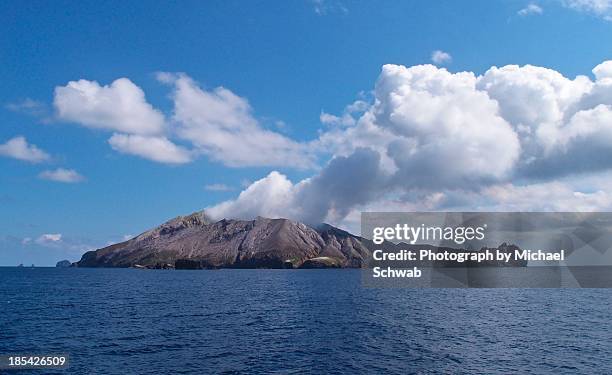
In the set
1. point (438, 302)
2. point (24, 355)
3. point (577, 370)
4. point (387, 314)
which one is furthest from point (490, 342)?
point (24, 355)

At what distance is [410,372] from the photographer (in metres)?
50.6

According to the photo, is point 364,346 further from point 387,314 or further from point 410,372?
point 387,314

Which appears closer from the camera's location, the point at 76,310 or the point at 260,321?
the point at 260,321

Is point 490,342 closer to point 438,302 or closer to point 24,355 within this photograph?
point 438,302

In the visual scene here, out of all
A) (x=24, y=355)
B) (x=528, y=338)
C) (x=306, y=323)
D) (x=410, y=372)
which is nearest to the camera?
(x=410, y=372)

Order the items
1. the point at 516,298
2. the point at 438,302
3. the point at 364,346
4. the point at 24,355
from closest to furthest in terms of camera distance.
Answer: the point at 24,355, the point at 364,346, the point at 438,302, the point at 516,298

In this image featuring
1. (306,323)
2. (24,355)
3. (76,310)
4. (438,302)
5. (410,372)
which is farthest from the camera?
(438,302)

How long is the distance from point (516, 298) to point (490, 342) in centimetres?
7879

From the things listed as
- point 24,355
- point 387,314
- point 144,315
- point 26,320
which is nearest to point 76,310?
point 26,320

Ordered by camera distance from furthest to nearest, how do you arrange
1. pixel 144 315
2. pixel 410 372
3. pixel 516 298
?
pixel 516 298 → pixel 144 315 → pixel 410 372

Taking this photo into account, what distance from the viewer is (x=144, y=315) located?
306 feet

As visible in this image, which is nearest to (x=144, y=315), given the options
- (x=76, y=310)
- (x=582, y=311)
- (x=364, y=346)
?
(x=76, y=310)

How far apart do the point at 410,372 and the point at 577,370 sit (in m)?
22.3

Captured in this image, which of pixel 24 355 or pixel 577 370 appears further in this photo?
pixel 24 355
